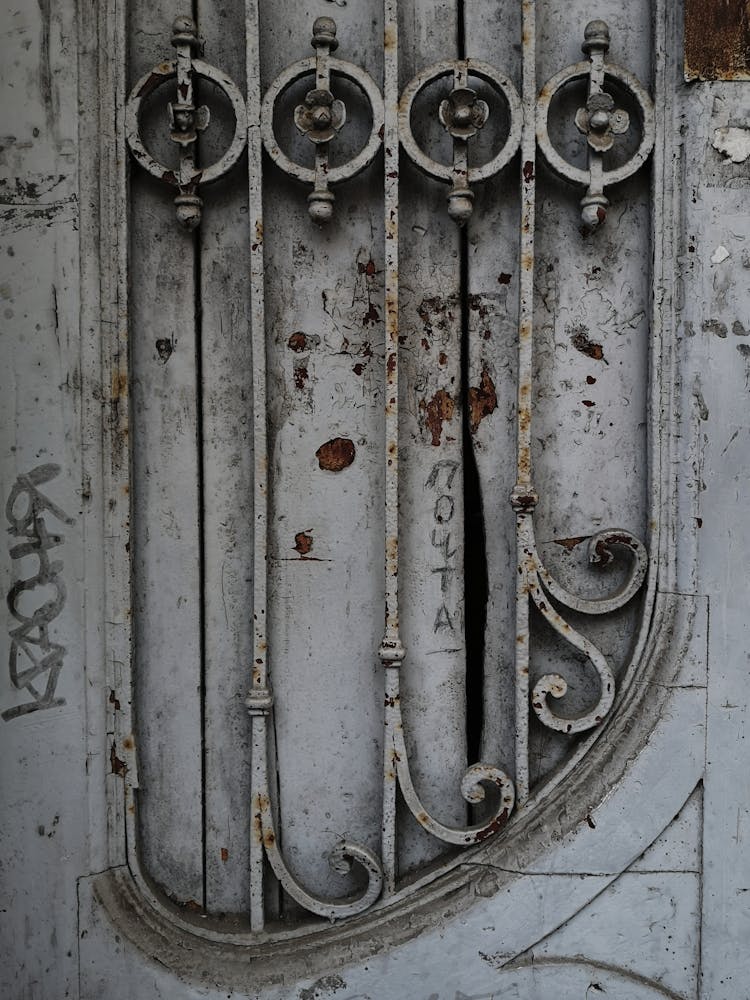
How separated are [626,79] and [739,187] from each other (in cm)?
26

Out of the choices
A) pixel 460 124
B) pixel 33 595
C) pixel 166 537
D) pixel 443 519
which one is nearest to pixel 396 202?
pixel 460 124

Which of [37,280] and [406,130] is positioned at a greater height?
[406,130]

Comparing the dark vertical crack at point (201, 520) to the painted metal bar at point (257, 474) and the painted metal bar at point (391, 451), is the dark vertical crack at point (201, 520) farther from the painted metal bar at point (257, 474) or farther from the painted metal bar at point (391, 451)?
the painted metal bar at point (391, 451)

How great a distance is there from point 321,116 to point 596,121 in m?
0.44

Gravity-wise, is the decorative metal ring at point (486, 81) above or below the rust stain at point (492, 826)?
above

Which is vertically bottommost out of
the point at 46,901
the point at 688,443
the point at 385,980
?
the point at 385,980

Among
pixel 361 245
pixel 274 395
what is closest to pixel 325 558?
pixel 274 395

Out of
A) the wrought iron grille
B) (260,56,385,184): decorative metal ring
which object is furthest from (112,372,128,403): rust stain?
(260,56,385,184): decorative metal ring

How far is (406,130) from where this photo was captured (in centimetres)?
125

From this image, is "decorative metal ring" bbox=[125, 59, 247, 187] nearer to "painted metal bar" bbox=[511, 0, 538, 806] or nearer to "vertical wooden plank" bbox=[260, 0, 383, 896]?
"vertical wooden plank" bbox=[260, 0, 383, 896]

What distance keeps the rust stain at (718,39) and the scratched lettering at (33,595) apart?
1.27 metres

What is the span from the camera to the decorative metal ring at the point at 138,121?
1.25 m

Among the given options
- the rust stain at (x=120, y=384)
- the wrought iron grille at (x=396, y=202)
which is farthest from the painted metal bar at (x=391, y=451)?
the rust stain at (x=120, y=384)

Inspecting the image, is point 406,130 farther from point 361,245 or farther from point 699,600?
point 699,600
